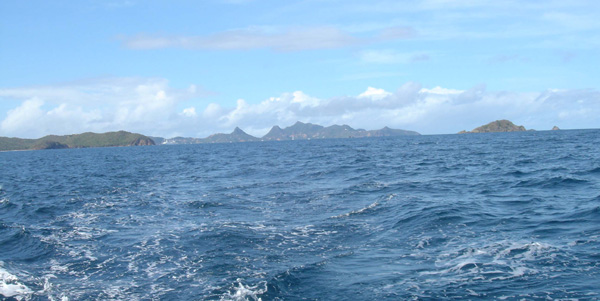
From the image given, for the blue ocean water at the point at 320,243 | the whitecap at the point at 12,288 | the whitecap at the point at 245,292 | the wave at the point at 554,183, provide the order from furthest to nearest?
the wave at the point at 554,183
the whitecap at the point at 12,288
the blue ocean water at the point at 320,243
the whitecap at the point at 245,292

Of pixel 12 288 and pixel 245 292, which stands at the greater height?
pixel 245 292

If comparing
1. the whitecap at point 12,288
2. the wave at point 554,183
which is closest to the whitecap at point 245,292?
the whitecap at point 12,288

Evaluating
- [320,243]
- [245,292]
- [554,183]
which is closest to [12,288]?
[245,292]

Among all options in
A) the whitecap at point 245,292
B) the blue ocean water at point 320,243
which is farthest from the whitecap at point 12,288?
the whitecap at point 245,292

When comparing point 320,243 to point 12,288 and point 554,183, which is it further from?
point 554,183

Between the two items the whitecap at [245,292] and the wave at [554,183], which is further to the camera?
the wave at [554,183]

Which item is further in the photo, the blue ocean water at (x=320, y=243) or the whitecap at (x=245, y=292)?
the blue ocean water at (x=320, y=243)

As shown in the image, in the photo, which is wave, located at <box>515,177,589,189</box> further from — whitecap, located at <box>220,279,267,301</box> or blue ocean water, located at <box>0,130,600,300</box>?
whitecap, located at <box>220,279,267,301</box>

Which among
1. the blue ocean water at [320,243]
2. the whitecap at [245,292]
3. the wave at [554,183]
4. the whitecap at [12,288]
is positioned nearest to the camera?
the whitecap at [245,292]

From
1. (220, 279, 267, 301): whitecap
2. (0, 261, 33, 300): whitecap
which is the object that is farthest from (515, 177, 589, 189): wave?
(0, 261, 33, 300): whitecap

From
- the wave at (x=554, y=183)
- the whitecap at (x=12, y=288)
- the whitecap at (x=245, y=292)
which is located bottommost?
the whitecap at (x=12, y=288)

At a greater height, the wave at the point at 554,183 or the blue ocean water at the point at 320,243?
the wave at the point at 554,183

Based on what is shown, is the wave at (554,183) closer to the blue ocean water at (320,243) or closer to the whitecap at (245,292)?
the blue ocean water at (320,243)

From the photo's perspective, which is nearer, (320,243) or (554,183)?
(320,243)
